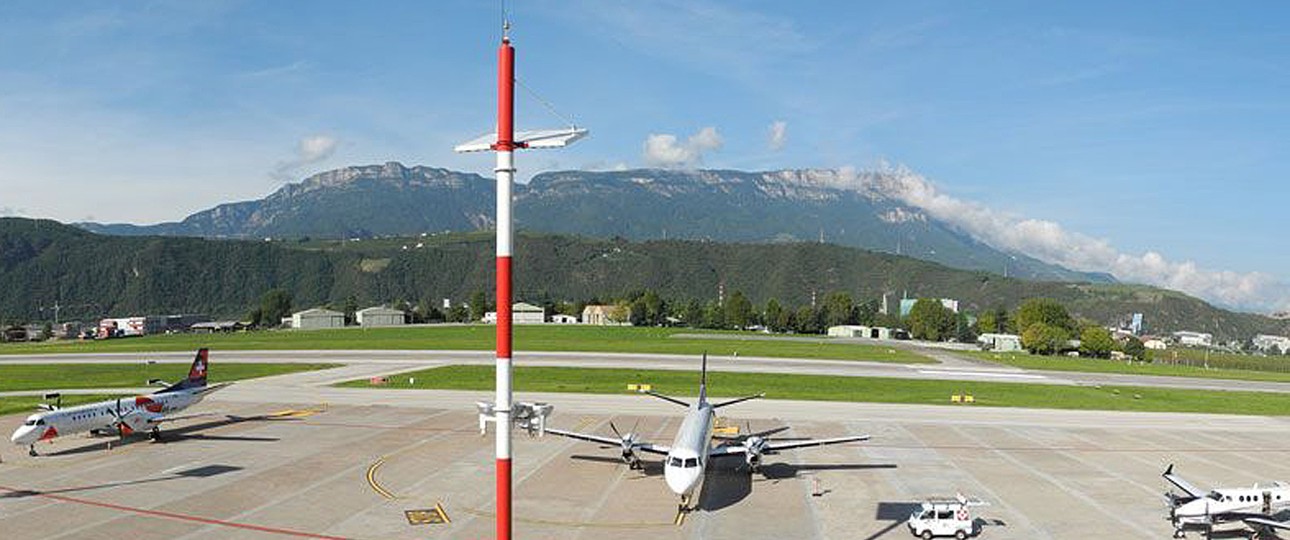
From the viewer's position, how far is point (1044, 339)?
6093 inches

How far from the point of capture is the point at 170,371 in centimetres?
9250

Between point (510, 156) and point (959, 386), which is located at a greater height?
point (510, 156)

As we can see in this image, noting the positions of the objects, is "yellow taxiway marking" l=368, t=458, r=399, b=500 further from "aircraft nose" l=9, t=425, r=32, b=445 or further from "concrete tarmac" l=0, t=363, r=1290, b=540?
"aircraft nose" l=9, t=425, r=32, b=445

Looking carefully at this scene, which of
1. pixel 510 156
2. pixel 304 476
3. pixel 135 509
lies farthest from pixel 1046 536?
pixel 135 509

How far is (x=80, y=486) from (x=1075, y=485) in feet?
161

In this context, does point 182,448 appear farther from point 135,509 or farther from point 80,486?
point 135,509

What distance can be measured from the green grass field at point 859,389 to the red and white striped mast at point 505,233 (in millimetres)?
57162

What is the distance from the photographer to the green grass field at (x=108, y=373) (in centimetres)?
8012

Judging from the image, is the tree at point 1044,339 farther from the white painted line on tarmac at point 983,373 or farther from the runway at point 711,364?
the white painted line on tarmac at point 983,373

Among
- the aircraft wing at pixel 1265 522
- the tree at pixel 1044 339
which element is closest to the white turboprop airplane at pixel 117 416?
the aircraft wing at pixel 1265 522

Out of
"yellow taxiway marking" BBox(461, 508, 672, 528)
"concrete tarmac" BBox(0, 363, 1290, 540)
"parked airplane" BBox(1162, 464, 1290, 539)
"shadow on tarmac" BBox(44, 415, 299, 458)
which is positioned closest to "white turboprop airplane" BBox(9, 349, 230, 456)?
"shadow on tarmac" BBox(44, 415, 299, 458)

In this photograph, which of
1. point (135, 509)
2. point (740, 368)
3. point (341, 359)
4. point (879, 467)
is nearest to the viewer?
point (135, 509)

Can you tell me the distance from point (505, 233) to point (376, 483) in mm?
26796

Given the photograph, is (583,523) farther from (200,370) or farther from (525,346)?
(525,346)
